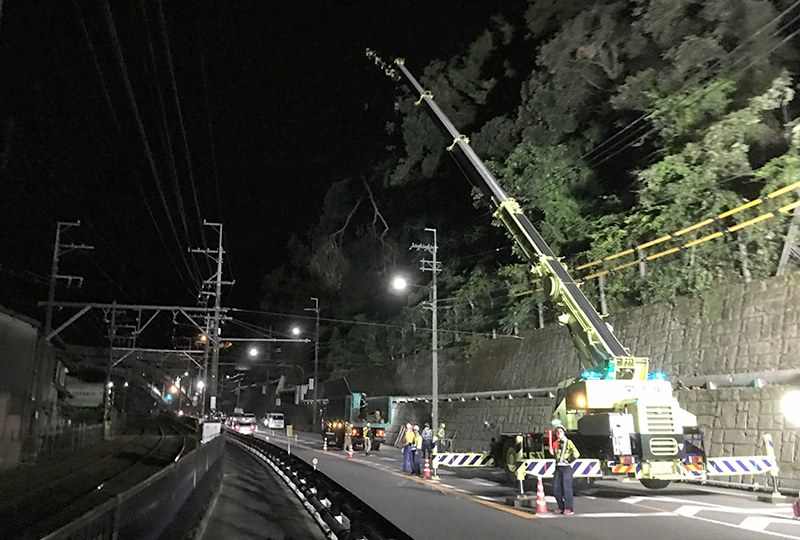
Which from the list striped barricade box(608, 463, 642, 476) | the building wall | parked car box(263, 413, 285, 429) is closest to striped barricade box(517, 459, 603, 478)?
striped barricade box(608, 463, 642, 476)

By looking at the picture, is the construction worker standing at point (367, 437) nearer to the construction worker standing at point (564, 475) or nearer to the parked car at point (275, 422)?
the construction worker standing at point (564, 475)

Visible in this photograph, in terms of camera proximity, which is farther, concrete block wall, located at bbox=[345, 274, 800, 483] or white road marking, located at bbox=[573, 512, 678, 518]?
concrete block wall, located at bbox=[345, 274, 800, 483]

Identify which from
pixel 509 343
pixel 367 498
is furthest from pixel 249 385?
pixel 367 498

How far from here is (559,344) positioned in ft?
91.3

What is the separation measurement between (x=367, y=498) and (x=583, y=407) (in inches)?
208

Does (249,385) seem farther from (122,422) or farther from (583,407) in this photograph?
(583,407)

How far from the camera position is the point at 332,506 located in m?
10.0

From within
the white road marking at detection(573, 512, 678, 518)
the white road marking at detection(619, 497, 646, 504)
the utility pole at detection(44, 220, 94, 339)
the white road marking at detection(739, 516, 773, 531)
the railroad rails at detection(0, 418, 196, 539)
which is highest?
the utility pole at detection(44, 220, 94, 339)

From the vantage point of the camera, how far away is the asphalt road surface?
10.0 metres

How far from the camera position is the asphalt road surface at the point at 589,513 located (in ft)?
32.9

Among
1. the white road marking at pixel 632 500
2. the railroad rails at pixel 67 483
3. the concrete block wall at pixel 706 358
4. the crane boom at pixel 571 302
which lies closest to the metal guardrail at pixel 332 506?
the railroad rails at pixel 67 483

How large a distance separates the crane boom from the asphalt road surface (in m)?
3.02

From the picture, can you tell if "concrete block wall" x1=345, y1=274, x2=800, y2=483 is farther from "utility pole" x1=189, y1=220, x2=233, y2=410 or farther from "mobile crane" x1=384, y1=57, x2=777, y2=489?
"utility pole" x1=189, y1=220, x2=233, y2=410

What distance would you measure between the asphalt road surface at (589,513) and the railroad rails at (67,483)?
4.71m
